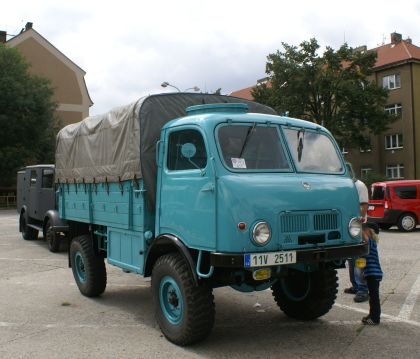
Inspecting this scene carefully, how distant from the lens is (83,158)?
797 cm

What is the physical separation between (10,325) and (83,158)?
275 cm

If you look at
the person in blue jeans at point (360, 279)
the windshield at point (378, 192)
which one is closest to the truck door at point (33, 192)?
the person in blue jeans at point (360, 279)

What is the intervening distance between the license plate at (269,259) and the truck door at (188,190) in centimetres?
38

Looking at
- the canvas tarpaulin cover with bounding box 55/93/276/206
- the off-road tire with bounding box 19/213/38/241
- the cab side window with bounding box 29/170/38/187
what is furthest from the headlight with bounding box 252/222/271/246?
the off-road tire with bounding box 19/213/38/241

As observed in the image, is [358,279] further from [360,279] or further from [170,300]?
[170,300]

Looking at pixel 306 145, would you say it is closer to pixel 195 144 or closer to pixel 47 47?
pixel 195 144

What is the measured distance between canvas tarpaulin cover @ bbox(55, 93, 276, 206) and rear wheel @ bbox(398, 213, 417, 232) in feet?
41.5

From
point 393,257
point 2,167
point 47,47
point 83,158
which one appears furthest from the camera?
point 47,47

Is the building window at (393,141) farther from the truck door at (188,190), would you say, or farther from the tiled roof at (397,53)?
the truck door at (188,190)

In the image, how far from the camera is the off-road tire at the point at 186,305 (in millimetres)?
5055

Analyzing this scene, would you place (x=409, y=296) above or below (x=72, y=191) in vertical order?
below

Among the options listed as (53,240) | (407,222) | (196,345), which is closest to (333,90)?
(407,222)

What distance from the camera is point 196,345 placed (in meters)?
5.27

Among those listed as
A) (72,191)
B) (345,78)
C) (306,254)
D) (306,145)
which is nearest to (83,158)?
(72,191)
